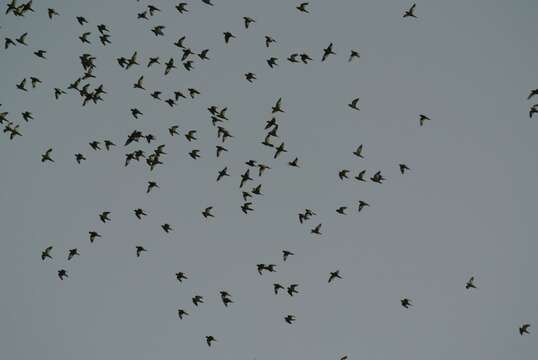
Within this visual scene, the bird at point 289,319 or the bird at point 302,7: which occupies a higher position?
the bird at point 302,7

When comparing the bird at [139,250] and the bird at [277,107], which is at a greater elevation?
the bird at [277,107]

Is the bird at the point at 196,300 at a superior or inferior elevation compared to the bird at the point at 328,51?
inferior

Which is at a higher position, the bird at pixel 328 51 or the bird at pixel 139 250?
the bird at pixel 328 51

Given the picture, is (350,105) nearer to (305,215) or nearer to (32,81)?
(305,215)

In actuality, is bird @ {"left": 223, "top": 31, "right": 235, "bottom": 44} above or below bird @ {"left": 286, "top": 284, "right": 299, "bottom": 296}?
above

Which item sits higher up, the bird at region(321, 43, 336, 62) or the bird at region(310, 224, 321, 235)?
the bird at region(321, 43, 336, 62)

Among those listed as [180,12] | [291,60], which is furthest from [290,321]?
[180,12]

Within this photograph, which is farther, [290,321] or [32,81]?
[32,81]

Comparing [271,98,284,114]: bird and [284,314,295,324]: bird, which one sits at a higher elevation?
[271,98,284,114]: bird

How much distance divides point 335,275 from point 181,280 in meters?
13.7

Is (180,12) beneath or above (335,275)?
above

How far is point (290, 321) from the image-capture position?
300 ft

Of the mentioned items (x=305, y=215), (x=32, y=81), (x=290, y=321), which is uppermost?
(x=32, y=81)

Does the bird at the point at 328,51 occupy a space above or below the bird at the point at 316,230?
above
